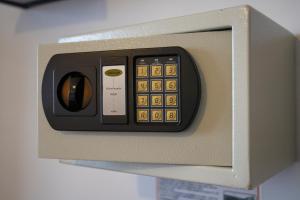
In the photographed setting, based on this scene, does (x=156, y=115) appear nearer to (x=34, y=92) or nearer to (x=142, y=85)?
(x=142, y=85)

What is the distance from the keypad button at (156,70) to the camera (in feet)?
1.85

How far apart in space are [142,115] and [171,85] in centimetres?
7

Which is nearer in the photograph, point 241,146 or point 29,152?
point 241,146

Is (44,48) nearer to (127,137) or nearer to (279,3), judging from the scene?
(127,137)

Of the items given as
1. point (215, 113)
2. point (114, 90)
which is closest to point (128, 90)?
point (114, 90)

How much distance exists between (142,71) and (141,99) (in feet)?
0.15

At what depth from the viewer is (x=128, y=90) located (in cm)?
58

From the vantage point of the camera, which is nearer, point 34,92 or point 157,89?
point 157,89

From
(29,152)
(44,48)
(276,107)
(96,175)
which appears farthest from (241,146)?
(29,152)

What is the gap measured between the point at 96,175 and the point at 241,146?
2.25 feet

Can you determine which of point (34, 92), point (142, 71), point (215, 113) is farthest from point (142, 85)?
point (34, 92)

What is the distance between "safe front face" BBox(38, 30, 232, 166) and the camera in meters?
0.54

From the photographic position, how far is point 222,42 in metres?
0.53

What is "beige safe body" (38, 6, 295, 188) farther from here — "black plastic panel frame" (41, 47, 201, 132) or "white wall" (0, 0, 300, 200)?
"white wall" (0, 0, 300, 200)
